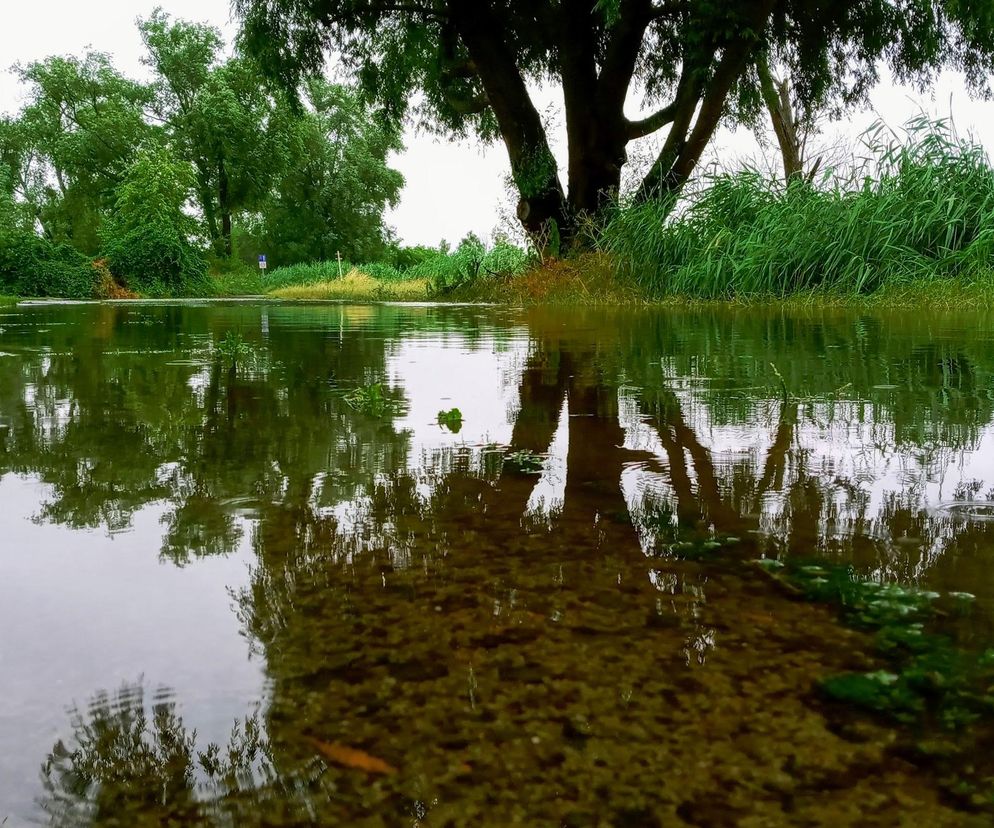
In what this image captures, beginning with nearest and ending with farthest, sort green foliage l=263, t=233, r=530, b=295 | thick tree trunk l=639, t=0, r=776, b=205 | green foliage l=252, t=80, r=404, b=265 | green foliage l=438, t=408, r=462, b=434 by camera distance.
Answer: green foliage l=438, t=408, r=462, b=434 < thick tree trunk l=639, t=0, r=776, b=205 < green foliage l=263, t=233, r=530, b=295 < green foliage l=252, t=80, r=404, b=265

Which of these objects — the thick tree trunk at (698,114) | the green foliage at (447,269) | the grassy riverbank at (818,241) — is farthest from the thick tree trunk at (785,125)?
the grassy riverbank at (818,241)

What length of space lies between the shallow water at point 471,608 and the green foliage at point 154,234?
109 ft

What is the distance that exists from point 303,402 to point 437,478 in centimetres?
132

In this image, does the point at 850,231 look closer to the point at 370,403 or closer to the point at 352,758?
the point at 370,403

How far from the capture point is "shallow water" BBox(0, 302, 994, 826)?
2.76 feet

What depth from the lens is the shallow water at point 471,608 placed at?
841 mm

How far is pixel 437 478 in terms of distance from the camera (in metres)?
2.05

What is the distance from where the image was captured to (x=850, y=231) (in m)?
9.62

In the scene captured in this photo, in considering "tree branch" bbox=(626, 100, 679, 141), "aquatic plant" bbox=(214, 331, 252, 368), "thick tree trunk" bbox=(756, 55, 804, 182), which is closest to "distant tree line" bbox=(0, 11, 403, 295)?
"thick tree trunk" bbox=(756, 55, 804, 182)

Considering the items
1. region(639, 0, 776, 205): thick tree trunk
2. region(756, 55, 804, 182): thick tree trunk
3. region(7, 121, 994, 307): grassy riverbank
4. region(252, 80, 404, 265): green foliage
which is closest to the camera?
region(7, 121, 994, 307): grassy riverbank

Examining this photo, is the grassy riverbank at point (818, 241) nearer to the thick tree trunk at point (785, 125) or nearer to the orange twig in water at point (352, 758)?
the orange twig in water at point (352, 758)

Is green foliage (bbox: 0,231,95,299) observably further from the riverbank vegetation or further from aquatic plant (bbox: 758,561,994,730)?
aquatic plant (bbox: 758,561,994,730)

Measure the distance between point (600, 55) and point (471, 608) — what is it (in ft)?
49.2

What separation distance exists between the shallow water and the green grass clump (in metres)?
6.94
